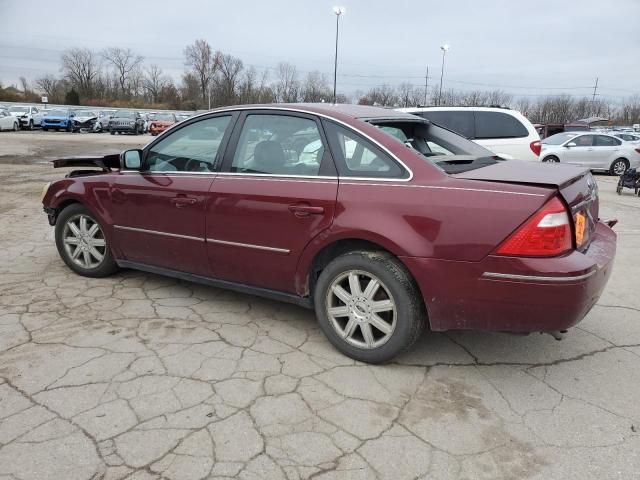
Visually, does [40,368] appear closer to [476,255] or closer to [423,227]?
[423,227]

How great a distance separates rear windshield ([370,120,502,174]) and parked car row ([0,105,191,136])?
108 feet

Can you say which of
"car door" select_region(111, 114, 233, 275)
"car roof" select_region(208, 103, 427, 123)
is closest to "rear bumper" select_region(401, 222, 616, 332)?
"car roof" select_region(208, 103, 427, 123)

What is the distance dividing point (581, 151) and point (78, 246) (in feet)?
59.9

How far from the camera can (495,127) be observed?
355 inches

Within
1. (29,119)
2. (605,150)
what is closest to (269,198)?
(605,150)

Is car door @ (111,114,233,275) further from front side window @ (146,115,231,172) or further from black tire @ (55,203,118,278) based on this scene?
black tire @ (55,203,118,278)

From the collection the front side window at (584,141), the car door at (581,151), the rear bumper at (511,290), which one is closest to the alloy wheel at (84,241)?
the rear bumper at (511,290)

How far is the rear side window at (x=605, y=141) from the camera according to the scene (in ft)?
61.7

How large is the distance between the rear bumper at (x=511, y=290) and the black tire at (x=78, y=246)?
2.99m

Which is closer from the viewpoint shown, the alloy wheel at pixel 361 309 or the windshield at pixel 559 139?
the alloy wheel at pixel 361 309

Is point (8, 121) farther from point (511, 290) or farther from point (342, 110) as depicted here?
Result: point (511, 290)

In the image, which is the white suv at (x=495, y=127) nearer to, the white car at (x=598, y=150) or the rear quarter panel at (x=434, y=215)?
the rear quarter panel at (x=434, y=215)

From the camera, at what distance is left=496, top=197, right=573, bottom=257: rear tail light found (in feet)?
9.07

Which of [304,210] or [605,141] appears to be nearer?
[304,210]
